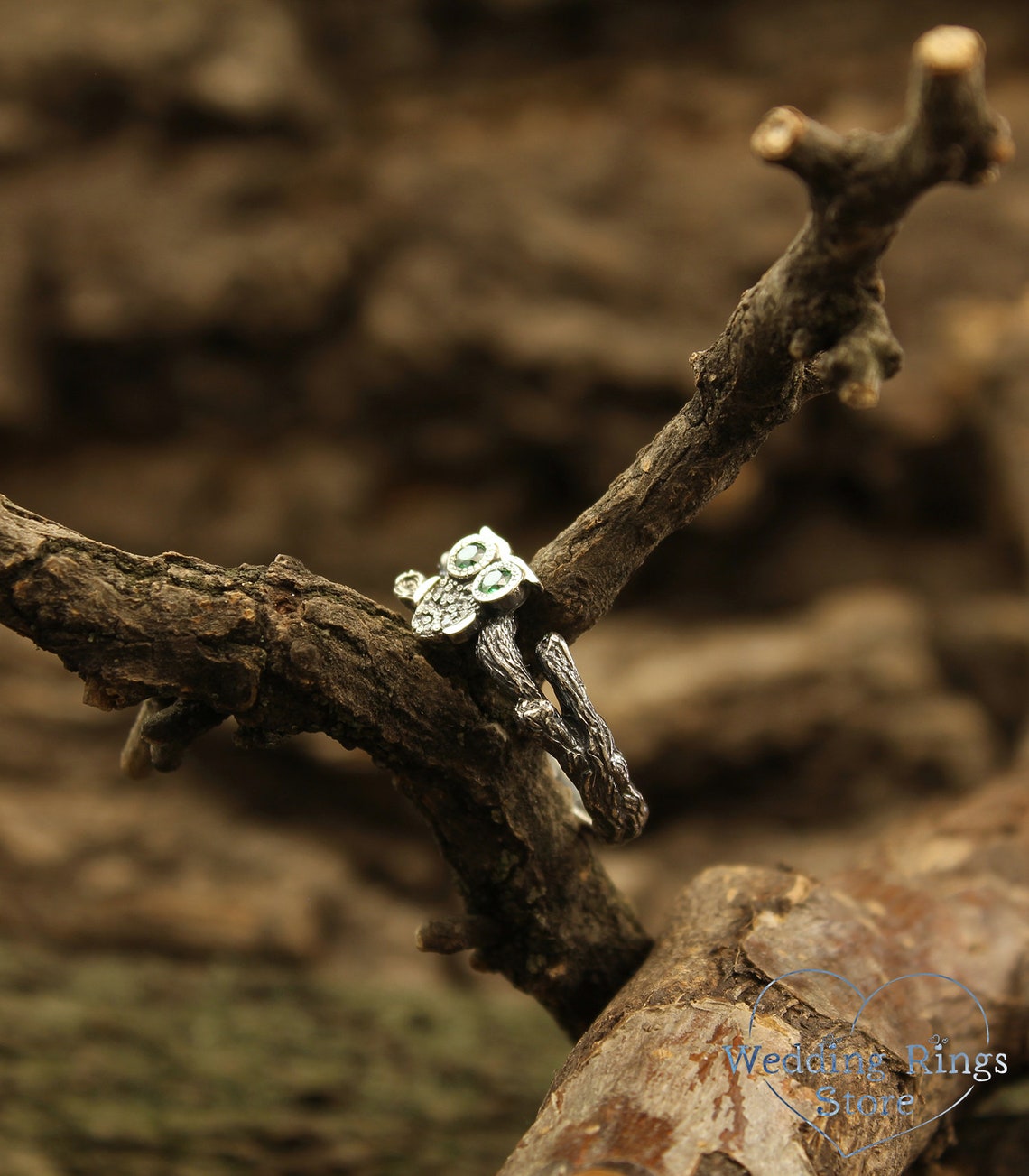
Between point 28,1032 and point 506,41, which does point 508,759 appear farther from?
point 506,41

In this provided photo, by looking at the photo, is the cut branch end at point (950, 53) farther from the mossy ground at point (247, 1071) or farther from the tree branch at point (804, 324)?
the mossy ground at point (247, 1071)

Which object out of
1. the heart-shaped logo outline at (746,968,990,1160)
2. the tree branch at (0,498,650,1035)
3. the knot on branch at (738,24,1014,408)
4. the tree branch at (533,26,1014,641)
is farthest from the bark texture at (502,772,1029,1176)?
the knot on branch at (738,24,1014,408)

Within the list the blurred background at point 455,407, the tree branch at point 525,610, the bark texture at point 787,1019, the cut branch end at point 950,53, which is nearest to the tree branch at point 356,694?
the tree branch at point 525,610

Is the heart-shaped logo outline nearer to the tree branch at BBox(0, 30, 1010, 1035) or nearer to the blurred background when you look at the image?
the tree branch at BBox(0, 30, 1010, 1035)

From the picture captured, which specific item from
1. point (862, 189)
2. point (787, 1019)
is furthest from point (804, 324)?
point (787, 1019)

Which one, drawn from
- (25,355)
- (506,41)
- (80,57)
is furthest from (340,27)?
(25,355)

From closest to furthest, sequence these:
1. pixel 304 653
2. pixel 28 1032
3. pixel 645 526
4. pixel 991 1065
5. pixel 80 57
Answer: pixel 304 653, pixel 645 526, pixel 991 1065, pixel 28 1032, pixel 80 57
